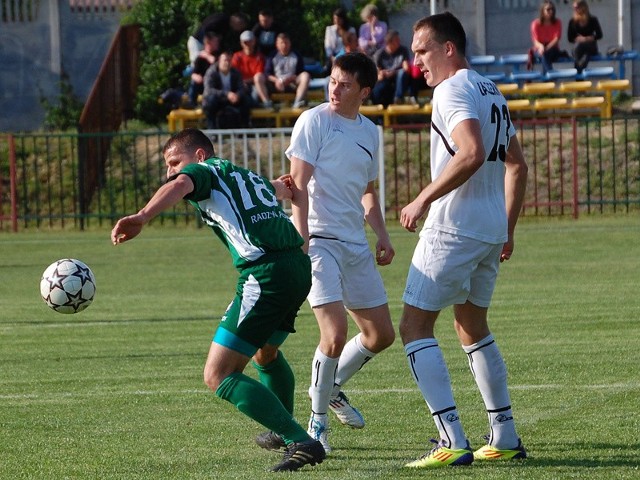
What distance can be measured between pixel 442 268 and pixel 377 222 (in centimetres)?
117

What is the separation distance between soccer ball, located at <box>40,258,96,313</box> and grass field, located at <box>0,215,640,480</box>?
0.60 meters

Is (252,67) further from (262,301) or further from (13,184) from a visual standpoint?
(262,301)

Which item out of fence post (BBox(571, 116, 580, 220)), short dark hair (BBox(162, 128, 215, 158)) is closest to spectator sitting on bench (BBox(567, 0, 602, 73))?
fence post (BBox(571, 116, 580, 220))

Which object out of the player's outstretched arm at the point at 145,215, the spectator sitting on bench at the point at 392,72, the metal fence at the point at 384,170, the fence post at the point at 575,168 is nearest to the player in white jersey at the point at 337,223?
the player's outstretched arm at the point at 145,215

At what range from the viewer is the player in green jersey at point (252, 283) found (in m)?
5.93

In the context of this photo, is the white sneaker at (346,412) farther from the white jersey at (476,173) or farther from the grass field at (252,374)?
the white jersey at (476,173)

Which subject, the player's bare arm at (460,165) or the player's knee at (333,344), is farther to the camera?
the player's knee at (333,344)

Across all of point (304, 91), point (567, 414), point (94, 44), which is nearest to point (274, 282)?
point (567, 414)

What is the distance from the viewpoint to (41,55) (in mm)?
30312

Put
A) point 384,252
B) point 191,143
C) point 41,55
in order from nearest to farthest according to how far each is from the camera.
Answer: point 191,143 < point 384,252 < point 41,55

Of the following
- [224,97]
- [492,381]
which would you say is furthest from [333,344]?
[224,97]

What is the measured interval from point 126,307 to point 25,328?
161 cm

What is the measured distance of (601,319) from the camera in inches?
452

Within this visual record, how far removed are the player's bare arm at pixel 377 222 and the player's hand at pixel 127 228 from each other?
1877 mm
